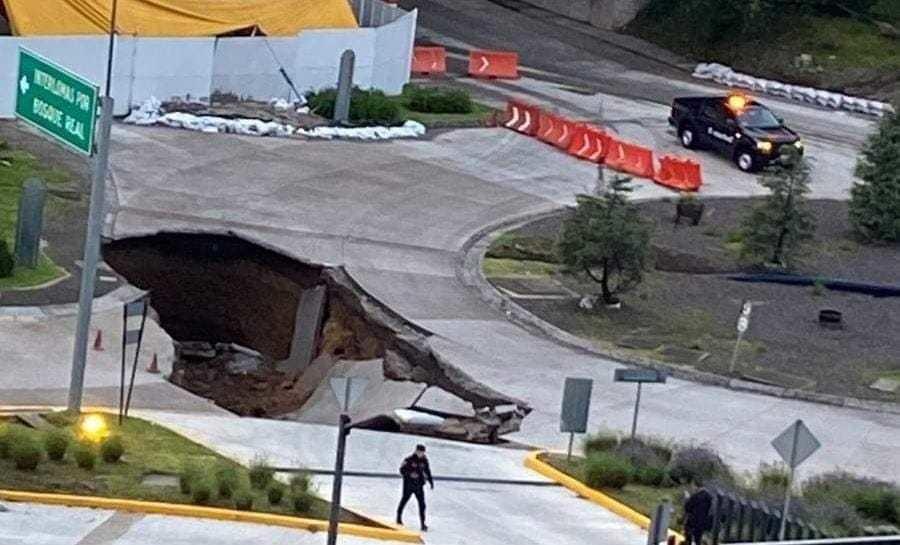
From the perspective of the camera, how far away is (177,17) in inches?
1897

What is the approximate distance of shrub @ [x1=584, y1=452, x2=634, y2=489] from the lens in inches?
1043

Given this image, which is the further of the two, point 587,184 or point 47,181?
point 587,184

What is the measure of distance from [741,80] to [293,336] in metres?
28.0

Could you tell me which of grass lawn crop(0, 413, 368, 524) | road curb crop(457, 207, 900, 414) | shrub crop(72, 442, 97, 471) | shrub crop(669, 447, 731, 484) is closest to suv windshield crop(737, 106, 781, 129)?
road curb crop(457, 207, 900, 414)

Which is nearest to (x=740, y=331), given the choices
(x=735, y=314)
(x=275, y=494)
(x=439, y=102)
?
(x=735, y=314)

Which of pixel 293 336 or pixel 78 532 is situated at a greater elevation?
pixel 78 532

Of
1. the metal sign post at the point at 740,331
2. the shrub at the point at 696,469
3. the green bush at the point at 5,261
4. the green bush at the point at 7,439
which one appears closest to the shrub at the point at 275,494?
the green bush at the point at 7,439

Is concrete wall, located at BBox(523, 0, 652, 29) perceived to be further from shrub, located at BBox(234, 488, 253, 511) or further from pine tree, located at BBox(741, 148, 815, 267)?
shrub, located at BBox(234, 488, 253, 511)

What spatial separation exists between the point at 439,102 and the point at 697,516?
30.2m

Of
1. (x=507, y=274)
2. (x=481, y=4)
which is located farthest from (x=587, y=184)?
(x=481, y=4)

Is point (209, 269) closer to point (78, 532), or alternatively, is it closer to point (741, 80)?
point (78, 532)

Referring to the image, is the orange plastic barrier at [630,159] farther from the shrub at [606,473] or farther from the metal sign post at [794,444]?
the metal sign post at [794,444]

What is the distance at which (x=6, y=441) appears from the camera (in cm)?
2377

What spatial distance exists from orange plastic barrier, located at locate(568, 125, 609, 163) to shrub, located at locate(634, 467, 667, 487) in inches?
867
